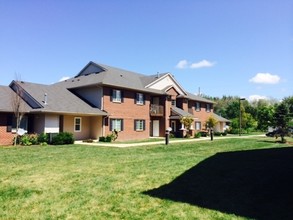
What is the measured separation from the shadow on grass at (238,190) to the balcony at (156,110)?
23999 mm

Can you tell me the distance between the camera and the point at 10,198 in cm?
751

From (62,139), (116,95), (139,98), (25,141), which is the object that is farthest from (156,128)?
(25,141)

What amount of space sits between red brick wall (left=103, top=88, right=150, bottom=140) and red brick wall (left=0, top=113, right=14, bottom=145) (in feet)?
30.5

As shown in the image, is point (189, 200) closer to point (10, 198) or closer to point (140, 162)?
point (10, 198)

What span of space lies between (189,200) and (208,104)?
143ft

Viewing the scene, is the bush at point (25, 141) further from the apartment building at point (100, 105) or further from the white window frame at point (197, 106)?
the white window frame at point (197, 106)

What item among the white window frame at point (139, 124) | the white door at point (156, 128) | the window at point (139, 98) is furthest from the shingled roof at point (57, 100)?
the white door at point (156, 128)

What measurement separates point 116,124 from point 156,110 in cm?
733

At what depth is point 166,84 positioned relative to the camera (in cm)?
3884

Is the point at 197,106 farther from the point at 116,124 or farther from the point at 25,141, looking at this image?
the point at 25,141

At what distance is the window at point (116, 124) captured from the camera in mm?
30120

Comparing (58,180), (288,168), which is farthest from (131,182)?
(288,168)

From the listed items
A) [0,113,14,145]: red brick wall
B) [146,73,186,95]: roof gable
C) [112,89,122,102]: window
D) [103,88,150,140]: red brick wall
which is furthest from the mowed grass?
[146,73,186,95]: roof gable

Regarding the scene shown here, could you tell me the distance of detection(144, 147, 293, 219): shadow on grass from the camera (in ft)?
21.5
